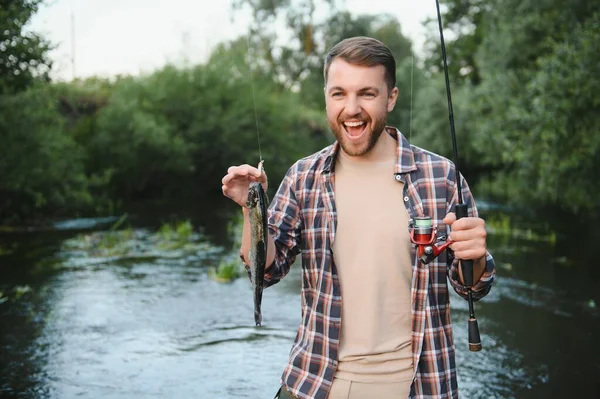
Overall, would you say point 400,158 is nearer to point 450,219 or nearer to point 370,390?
point 450,219

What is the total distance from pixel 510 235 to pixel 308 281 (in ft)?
52.7

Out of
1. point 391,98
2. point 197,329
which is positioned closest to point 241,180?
point 391,98

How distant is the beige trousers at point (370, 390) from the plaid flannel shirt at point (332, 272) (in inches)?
1.2

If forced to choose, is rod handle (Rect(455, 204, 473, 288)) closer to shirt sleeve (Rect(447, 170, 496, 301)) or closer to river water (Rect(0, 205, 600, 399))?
shirt sleeve (Rect(447, 170, 496, 301))

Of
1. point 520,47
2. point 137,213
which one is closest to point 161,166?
point 137,213

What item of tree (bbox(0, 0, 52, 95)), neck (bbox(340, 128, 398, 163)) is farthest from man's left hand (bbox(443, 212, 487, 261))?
tree (bbox(0, 0, 52, 95))

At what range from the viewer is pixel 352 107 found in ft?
9.10

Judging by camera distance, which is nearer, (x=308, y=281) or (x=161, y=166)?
(x=308, y=281)

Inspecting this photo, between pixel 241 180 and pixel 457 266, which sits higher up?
pixel 241 180

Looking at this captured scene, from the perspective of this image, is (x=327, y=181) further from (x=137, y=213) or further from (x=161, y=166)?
(x=161, y=166)

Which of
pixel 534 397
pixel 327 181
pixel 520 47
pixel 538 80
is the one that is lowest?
pixel 534 397

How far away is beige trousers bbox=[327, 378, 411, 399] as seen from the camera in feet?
8.66

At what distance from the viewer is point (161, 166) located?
32.7 m

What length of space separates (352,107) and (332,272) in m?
0.66
